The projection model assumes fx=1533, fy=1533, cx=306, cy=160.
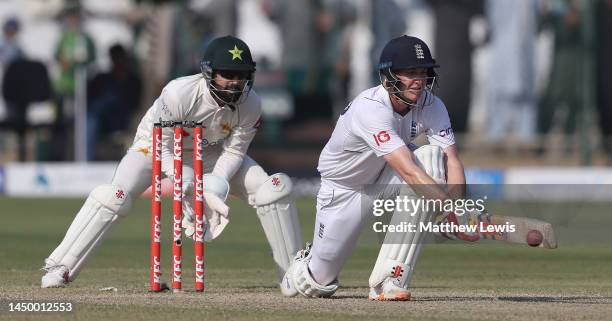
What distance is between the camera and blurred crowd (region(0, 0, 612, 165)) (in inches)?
725

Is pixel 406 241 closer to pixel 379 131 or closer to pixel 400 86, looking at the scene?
pixel 379 131

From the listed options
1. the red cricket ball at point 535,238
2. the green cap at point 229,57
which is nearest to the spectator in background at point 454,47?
the green cap at point 229,57

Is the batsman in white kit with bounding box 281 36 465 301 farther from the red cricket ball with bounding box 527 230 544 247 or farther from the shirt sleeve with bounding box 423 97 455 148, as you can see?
the red cricket ball with bounding box 527 230 544 247

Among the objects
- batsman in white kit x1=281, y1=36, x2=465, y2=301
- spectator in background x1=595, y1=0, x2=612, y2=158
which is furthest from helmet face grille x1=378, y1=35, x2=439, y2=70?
spectator in background x1=595, y1=0, x2=612, y2=158

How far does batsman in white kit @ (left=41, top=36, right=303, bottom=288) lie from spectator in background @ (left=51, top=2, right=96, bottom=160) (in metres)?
10.4

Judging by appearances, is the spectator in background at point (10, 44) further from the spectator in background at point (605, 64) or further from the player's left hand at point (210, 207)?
the player's left hand at point (210, 207)

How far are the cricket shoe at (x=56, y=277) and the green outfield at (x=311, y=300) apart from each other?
0.23 ft

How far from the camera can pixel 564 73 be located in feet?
63.9

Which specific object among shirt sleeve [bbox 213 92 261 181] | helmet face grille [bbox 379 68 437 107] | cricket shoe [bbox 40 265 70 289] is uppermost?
helmet face grille [bbox 379 68 437 107]

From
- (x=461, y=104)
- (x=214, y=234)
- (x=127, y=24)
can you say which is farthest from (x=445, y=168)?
(x=127, y=24)

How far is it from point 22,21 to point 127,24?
147 centimetres

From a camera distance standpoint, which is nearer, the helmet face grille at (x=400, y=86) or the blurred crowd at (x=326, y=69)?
the helmet face grille at (x=400, y=86)

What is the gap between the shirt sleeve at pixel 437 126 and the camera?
286 inches

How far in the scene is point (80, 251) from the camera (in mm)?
7965
